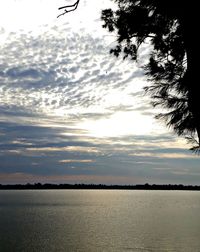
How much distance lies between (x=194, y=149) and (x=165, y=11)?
3.12 metres

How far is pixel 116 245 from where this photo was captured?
5138 cm

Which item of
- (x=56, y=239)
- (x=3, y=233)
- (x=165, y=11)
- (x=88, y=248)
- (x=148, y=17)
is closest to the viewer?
(x=165, y=11)

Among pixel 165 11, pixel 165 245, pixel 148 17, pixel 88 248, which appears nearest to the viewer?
pixel 165 11

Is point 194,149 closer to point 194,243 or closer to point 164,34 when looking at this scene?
point 164,34

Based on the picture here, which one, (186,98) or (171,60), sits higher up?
(171,60)

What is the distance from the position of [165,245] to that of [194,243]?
4.19m

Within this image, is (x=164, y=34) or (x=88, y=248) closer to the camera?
(x=164, y=34)

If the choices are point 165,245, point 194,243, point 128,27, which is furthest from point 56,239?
point 128,27

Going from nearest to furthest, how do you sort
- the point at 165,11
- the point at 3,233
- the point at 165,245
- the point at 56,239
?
the point at 165,11
the point at 165,245
the point at 56,239
the point at 3,233

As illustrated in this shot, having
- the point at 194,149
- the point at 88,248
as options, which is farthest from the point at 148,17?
the point at 88,248

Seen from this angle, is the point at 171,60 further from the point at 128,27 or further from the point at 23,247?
the point at 23,247

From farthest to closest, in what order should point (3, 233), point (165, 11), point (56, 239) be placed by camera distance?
point (3, 233) → point (56, 239) → point (165, 11)

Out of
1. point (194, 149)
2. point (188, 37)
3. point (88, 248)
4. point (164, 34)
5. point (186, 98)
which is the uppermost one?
point (164, 34)

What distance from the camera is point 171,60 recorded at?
31.0 feet
